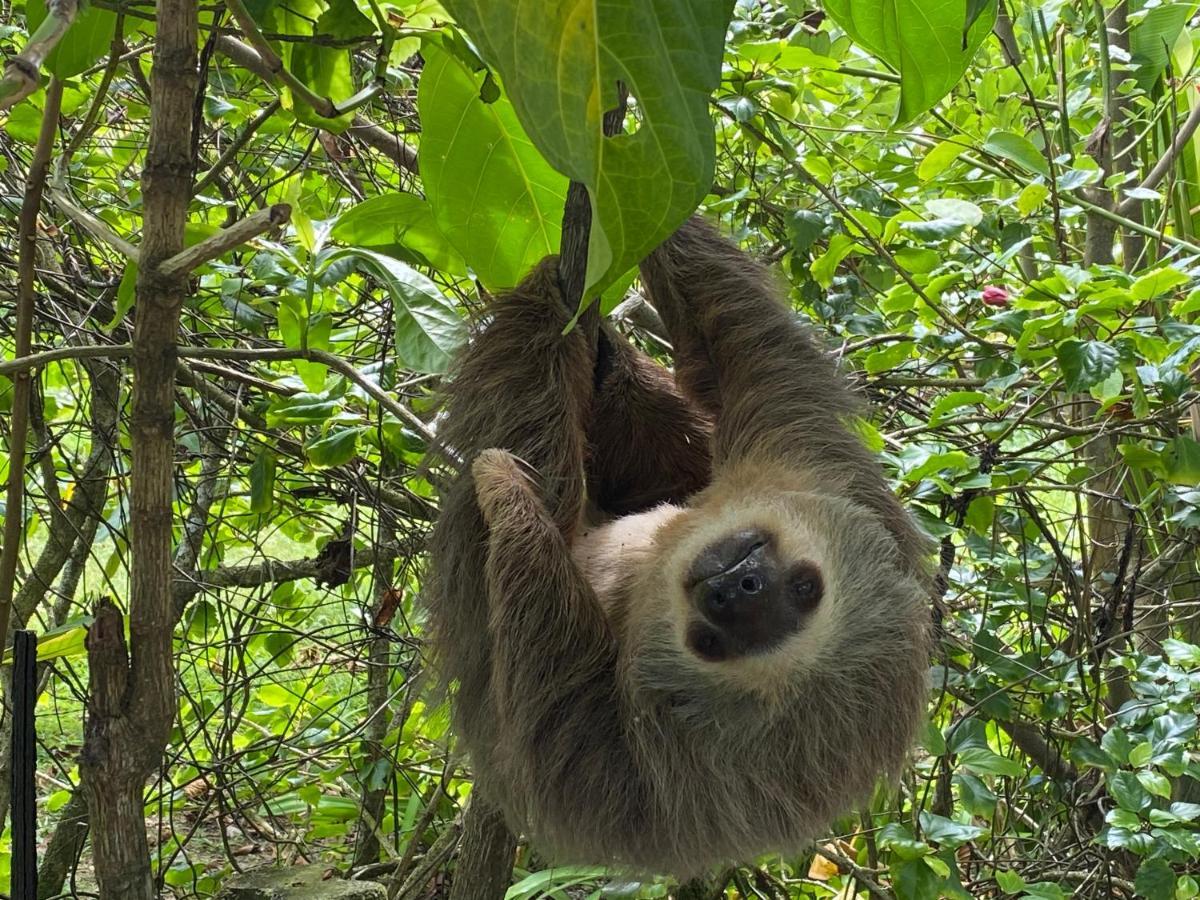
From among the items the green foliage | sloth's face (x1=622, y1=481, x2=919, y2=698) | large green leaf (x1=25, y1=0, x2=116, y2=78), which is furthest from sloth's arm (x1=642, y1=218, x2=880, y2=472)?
large green leaf (x1=25, y1=0, x2=116, y2=78)

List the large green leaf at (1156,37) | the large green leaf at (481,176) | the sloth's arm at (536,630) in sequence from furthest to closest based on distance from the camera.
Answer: the large green leaf at (1156,37) → the sloth's arm at (536,630) → the large green leaf at (481,176)

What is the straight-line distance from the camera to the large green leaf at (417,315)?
255 centimetres

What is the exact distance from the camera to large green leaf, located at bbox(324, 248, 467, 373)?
2.55m

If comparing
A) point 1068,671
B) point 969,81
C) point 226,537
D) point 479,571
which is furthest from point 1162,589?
point 226,537

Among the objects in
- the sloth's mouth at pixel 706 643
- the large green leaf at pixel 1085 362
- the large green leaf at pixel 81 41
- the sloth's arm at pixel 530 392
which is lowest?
the sloth's mouth at pixel 706 643

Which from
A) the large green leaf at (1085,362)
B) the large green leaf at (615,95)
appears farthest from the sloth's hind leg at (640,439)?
the large green leaf at (615,95)

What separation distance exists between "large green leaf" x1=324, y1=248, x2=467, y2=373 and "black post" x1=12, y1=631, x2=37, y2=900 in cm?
103

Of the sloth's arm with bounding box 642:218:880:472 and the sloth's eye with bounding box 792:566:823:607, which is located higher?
the sloth's arm with bounding box 642:218:880:472

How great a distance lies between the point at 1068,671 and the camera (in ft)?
12.9

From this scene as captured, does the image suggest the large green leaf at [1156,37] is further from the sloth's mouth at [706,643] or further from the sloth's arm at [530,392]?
the sloth's mouth at [706,643]

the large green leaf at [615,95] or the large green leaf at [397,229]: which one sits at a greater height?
the large green leaf at [397,229]

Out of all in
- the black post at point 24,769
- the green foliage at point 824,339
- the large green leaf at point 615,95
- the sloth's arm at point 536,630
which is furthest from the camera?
the sloth's arm at point 536,630

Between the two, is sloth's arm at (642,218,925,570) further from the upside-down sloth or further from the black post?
the black post

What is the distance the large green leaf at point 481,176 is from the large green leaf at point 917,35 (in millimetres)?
1136
